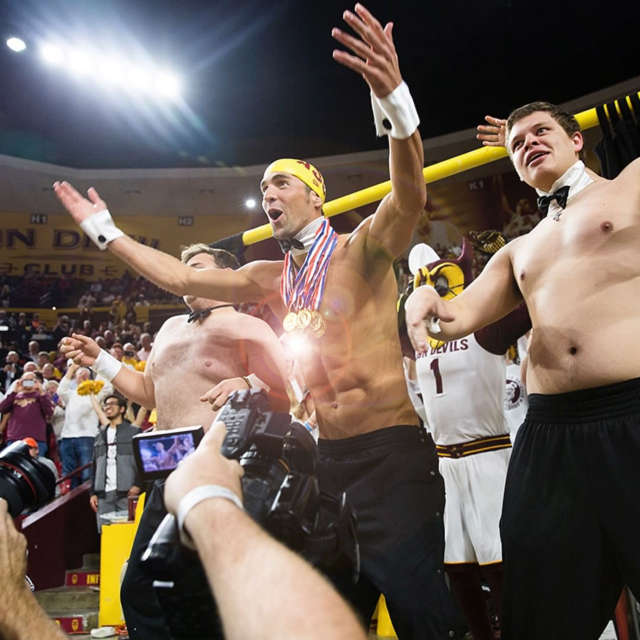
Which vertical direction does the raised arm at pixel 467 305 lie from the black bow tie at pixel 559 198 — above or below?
below

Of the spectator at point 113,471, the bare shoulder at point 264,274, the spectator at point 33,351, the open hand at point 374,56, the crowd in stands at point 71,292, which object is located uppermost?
the crowd in stands at point 71,292

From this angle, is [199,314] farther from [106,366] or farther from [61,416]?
[61,416]

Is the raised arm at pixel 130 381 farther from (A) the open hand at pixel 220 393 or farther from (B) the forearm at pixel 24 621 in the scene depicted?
(B) the forearm at pixel 24 621

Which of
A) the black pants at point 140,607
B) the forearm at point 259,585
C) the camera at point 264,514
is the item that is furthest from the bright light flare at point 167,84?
the forearm at point 259,585

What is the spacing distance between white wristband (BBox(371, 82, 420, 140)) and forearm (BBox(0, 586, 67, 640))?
3.99 feet

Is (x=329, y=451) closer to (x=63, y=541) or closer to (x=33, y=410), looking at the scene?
(x=63, y=541)

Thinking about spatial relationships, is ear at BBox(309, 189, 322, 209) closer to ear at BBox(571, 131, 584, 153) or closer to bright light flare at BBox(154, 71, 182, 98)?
ear at BBox(571, 131, 584, 153)

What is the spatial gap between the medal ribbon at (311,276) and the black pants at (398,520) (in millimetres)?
446

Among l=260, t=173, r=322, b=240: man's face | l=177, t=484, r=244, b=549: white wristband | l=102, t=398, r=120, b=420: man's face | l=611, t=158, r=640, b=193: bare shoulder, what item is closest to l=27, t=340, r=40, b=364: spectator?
l=102, t=398, r=120, b=420: man's face

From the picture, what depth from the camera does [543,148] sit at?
1.86 metres

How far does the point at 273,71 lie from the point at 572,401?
33.4 ft

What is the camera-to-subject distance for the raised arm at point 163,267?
1914 millimetres

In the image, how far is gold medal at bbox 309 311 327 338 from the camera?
1.91m

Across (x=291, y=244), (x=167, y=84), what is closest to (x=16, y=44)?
(x=167, y=84)
